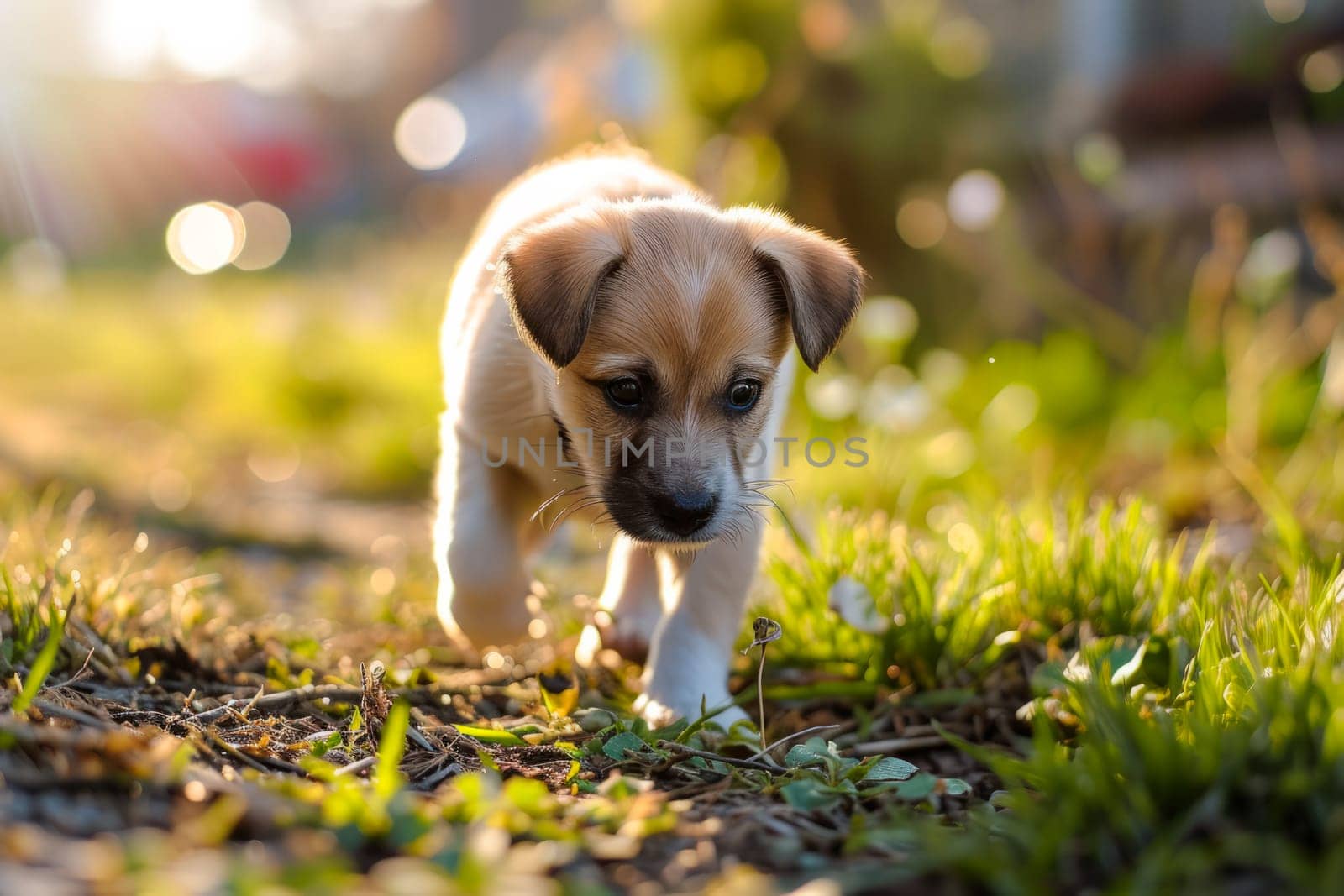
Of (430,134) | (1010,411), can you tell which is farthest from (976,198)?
(430,134)

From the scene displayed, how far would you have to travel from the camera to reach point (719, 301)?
2834mm

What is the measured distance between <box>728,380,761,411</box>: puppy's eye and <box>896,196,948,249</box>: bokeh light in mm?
4448

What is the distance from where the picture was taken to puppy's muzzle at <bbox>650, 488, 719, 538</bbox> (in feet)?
8.93

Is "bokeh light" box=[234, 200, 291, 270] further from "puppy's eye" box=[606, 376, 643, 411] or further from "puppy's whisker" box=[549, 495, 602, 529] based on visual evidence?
"puppy's eye" box=[606, 376, 643, 411]

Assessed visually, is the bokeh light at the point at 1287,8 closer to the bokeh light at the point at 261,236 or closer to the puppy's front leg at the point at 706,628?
the puppy's front leg at the point at 706,628

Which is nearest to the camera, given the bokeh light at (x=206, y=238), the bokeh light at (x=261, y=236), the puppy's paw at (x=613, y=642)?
the puppy's paw at (x=613, y=642)

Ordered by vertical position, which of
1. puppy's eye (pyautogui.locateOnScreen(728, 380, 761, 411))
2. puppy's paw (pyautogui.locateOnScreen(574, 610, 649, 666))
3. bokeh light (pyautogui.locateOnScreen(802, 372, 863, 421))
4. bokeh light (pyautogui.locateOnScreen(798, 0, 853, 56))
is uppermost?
bokeh light (pyautogui.locateOnScreen(798, 0, 853, 56))

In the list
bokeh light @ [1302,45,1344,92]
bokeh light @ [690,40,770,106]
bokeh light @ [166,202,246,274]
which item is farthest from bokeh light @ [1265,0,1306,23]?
bokeh light @ [166,202,246,274]

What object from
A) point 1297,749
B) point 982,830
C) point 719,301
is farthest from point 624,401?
point 1297,749

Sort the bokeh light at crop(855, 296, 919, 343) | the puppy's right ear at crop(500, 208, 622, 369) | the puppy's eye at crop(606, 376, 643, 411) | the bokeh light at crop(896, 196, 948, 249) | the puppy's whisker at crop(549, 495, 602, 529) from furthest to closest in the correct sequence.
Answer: the bokeh light at crop(896, 196, 948, 249) < the bokeh light at crop(855, 296, 919, 343) < the puppy's whisker at crop(549, 495, 602, 529) < the puppy's eye at crop(606, 376, 643, 411) < the puppy's right ear at crop(500, 208, 622, 369)

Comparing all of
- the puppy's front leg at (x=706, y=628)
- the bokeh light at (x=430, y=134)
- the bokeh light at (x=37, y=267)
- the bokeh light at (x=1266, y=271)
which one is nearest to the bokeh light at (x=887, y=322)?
the bokeh light at (x=1266, y=271)

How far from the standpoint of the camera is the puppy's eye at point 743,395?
9.59 ft

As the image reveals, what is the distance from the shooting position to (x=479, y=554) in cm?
308

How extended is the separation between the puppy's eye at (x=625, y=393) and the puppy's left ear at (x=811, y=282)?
41cm
